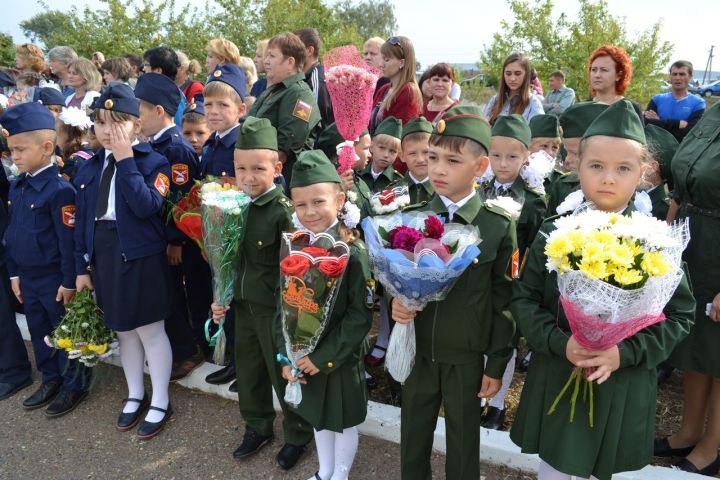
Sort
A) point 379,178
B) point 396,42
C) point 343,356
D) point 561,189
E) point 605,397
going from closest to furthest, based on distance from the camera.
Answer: point 605,397, point 343,356, point 561,189, point 379,178, point 396,42

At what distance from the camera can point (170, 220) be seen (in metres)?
3.83

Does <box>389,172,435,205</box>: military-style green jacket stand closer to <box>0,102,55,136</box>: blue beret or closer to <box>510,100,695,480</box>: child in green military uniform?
<box>510,100,695,480</box>: child in green military uniform

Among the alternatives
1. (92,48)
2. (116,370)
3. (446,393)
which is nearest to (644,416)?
(446,393)

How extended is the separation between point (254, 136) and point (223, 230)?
0.60 meters

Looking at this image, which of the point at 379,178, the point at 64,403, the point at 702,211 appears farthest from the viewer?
the point at 379,178

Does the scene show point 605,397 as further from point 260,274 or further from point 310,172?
point 260,274

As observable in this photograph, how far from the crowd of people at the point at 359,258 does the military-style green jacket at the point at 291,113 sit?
2 centimetres

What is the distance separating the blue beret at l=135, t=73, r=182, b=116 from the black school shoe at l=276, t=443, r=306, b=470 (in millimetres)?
2769

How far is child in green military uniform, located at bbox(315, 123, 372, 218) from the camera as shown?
361 cm

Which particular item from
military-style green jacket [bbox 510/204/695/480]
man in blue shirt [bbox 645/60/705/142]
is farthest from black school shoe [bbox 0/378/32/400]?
man in blue shirt [bbox 645/60/705/142]

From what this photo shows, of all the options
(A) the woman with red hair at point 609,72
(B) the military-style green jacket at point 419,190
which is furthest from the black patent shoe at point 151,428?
(A) the woman with red hair at point 609,72

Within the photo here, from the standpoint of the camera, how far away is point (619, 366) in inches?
82.1

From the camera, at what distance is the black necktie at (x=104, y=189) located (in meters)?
3.57

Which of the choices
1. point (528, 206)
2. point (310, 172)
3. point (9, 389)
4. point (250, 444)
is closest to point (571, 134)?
point (528, 206)
